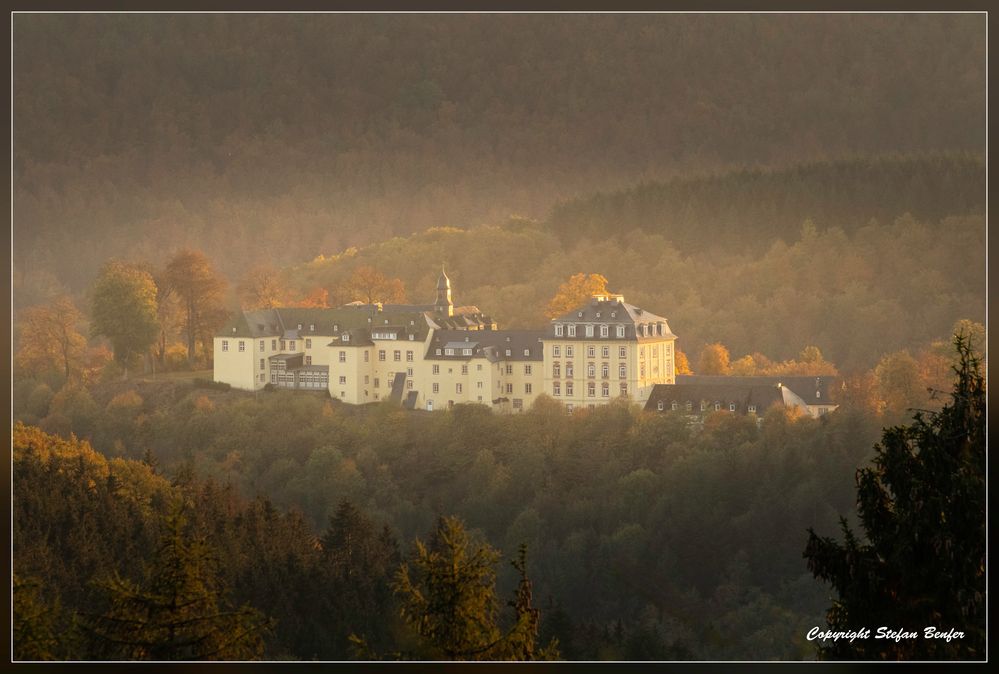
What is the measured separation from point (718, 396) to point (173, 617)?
15.0m

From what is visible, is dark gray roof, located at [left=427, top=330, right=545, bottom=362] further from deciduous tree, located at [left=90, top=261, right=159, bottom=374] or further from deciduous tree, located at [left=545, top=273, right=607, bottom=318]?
deciduous tree, located at [left=90, top=261, right=159, bottom=374]

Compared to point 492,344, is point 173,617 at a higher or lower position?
lower

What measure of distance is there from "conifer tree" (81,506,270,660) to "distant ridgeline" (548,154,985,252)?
17.1m

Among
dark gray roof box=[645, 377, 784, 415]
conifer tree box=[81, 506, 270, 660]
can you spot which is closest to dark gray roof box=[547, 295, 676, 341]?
dark gray roof box=[645, 377, 784, 415]

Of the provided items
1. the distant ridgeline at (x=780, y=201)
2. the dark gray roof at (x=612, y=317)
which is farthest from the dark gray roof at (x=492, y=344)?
the distant ridgeline at (x=780, y=201)

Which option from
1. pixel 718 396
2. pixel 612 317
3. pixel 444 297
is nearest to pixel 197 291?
pixel 444 297

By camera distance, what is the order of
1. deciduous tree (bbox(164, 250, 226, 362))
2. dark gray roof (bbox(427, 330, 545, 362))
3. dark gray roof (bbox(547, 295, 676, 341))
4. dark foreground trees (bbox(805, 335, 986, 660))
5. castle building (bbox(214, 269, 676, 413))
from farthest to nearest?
1. deciduous tree (bbox(164, 250, 226, 362))
2. dark gray roof (bbox(427, 330, 545, 362))
3. dark gray roof (bbox(547, 295, 676, 341))
4. castle building (bbox(214, 269, 676, 413))
5. dark foreground trees (bbox(805, 335, 986, 660))

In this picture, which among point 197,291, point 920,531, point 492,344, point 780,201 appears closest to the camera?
point 920,531

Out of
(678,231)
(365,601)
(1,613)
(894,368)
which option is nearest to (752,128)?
(678,231)

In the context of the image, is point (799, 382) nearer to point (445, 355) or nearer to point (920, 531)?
point (445, 355)

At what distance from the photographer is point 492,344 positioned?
27.1 meters

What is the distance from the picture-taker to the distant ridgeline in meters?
29.5

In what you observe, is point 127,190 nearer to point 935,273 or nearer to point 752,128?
point 752,128

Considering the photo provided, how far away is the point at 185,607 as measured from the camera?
13.4 meters
